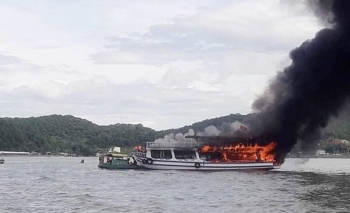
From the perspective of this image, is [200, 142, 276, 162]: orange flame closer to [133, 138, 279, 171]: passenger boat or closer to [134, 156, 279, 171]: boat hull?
[133, 138, 279, 171]: passenger boat

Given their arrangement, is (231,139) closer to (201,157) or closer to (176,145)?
(201,157)

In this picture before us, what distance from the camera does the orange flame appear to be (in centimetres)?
9431

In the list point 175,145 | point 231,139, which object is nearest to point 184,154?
point 175,145

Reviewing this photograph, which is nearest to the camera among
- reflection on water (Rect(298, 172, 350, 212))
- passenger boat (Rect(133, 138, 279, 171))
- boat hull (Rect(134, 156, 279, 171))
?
reflection on water (Rect(298, 172, 350, 212))

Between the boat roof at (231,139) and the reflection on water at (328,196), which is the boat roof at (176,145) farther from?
the reflection on water at (328,196)

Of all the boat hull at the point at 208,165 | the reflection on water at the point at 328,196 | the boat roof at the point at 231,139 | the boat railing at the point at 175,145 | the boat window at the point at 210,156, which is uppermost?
the boat roof at the point at 231,139

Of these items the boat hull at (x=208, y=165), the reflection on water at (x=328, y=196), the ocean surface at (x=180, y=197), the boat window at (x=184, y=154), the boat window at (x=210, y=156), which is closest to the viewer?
the reflection on water at (x=328, y=196)

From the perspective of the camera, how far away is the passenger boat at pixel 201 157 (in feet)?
302

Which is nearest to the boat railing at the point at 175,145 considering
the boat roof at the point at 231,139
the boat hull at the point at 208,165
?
the boat roof at the point at 231,139

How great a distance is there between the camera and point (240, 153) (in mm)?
95250

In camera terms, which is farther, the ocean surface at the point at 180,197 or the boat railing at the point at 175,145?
the boat railing at the point at 175,145

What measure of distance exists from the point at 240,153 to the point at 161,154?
1257 cm

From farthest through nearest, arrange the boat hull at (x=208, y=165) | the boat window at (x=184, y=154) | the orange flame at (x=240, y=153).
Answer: the orange flame at (x=240, y=153)
the boat window at (x=184, y=154)
the boat hull at (x=208, y=165)

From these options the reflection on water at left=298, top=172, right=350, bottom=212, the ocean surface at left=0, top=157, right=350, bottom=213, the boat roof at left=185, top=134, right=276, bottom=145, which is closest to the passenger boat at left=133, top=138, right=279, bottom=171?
the boat roof at left=185, top=134, right=276, bottom=145
